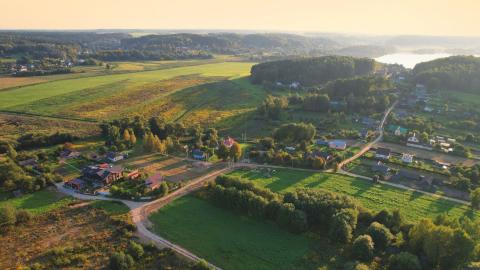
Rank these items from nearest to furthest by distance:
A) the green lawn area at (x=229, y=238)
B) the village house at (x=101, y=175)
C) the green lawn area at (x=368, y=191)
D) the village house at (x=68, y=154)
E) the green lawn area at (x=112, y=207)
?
the green lawn area at (x=229, y=238), the green lawn area at (x=112, y=207), the green lawn area at (x=368, y=191), the village house at (x=101, y=175), the village house at (x=68, y=154)

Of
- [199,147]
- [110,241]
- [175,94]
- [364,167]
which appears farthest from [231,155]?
[175,94]

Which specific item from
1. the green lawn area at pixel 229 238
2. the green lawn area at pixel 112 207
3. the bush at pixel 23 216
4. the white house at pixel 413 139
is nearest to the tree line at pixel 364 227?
the green lawn area at pixel 229 238

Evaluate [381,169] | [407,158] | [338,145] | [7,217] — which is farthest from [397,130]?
[7,217]

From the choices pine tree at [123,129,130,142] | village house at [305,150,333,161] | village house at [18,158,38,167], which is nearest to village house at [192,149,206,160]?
pine tree at [123,129,130,142]

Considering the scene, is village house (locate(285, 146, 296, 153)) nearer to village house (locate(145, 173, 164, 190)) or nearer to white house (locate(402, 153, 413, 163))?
white house (locate(402, 153, 413, 163))

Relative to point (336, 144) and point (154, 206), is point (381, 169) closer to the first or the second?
point (336, 144)

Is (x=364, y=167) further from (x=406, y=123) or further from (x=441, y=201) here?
(x=406, y=123)

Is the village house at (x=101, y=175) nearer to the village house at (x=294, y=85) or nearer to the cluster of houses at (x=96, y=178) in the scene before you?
the cluster of houses at (x=96, y=178)
